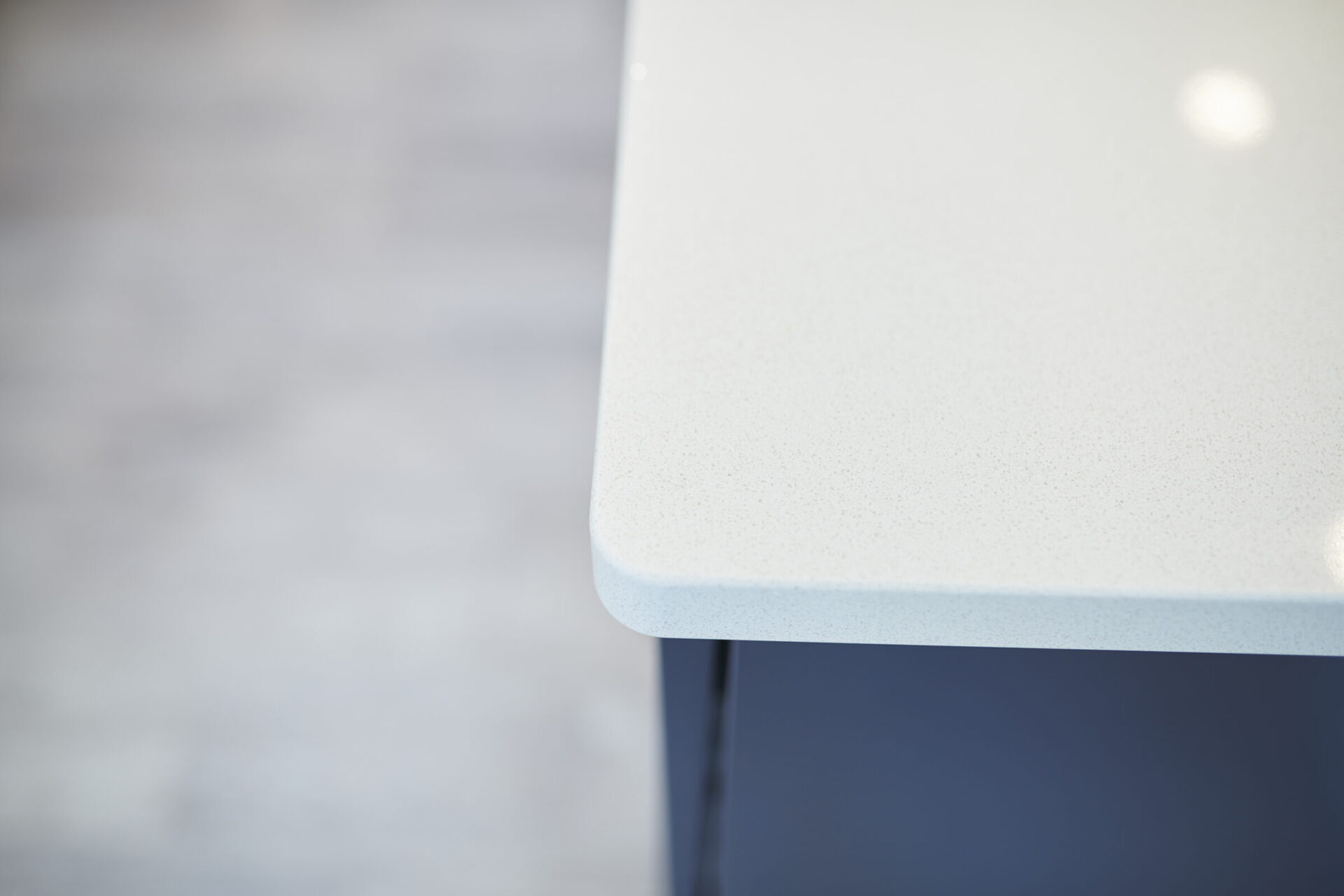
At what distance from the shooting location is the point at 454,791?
104 cm

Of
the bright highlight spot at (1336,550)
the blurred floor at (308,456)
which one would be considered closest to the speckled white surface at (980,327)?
the bright highlight spot at (1336,550)

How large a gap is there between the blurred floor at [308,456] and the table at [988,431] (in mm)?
625

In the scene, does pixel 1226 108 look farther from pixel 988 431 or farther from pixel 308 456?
pixel 308 456

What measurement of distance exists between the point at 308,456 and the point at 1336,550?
1.23m

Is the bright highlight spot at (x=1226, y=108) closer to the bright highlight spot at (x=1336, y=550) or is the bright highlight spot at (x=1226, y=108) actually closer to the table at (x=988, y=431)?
the table at (x=988, y=431)

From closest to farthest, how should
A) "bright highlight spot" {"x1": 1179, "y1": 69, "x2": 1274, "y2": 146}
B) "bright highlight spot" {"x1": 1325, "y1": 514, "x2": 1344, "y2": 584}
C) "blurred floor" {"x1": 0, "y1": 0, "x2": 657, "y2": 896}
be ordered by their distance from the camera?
"bright highlight spot" {"x1": 1325, "y1": 514, "x2": 1344, "y2": 584} < "bright highlight spot" {"x1": 1179, "y1": 69, "x2": 1274, "y2": 146} < "blurred floor" {"x1": 0, "y1": 0, "x2": 657, "y2": 896}

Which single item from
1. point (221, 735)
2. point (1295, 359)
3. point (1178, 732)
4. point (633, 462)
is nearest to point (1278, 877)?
point (1178, 732)

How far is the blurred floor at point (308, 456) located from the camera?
1.03m

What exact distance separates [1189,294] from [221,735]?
104 centimetres

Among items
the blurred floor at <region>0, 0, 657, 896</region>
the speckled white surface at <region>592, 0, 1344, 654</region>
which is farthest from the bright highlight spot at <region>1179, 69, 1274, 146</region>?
the blurred floor at <region>0, 0, 657, 896</region>

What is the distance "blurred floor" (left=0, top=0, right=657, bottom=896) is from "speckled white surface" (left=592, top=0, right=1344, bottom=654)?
0.77m

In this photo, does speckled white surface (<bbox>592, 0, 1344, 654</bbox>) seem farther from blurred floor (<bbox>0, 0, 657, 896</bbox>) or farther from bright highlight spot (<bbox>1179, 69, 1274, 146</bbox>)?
blurred floor (<bbox>0, 0, 657, 896</bbox>)

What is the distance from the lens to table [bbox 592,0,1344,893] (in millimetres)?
311

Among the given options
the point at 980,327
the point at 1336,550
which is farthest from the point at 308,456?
the point at 1336,550
